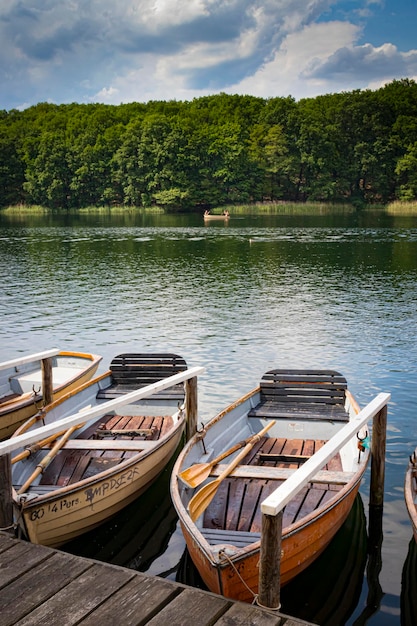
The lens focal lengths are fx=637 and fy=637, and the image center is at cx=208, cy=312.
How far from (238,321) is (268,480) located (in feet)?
45.2

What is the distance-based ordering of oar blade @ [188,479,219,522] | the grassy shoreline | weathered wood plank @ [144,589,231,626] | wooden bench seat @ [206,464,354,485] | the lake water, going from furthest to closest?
the grassy shoreline
the lake water
wooden bench seat @ [206,464,354,485]
oar blade @ [188,479,219,522]
weathered wood plank @ [144,589,231,626]

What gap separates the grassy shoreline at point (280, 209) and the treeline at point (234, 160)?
1498mm

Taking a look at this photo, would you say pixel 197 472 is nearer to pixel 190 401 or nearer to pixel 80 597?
pixel 190 401

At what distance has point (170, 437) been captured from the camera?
927 cm

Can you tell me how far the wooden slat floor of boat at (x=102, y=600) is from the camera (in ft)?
16.9

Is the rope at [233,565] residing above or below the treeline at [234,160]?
below

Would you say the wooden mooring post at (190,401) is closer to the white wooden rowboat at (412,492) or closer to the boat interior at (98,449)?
the boat interior at (98,449)

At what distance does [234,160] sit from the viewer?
96625 millimetres

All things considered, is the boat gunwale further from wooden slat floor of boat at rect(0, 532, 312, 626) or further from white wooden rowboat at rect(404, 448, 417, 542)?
white wooden rowboat at rect(404, 448, 417, 542)

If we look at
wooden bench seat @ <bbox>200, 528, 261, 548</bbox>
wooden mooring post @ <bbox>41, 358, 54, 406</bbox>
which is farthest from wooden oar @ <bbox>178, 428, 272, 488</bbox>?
wooden mooring post @ <bbox>41, 358, 54, 406</bbox>

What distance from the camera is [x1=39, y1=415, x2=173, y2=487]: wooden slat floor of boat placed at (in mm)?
8641

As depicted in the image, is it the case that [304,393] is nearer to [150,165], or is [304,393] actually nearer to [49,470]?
[49,470]

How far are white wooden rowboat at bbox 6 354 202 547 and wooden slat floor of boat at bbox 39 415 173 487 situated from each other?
0.01 meters

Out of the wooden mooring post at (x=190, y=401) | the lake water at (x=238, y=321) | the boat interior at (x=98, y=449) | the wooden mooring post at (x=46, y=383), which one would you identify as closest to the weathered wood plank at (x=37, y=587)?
the lake water at (x=238, y=321)
